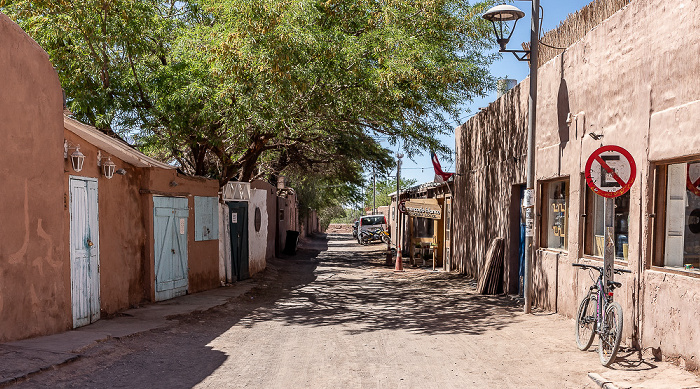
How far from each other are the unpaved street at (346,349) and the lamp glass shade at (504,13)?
5.19m

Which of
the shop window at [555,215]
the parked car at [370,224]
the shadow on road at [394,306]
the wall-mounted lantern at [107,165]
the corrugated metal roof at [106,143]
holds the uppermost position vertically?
the corrugated metal roof at [106,143]

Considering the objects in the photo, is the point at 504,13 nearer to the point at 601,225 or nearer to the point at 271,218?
the point at 601,225

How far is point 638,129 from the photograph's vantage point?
801 centimetres

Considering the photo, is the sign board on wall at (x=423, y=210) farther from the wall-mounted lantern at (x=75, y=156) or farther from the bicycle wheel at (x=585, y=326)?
the wall-mounted lantern at (x=75, y=156)

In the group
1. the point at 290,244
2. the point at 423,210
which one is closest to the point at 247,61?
the point at 423,210

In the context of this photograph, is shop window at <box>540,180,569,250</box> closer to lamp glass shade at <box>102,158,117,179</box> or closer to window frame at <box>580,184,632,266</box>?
window frame at <box>580,184,632,266</box>

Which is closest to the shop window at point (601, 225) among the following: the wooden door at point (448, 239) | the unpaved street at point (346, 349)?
the unpaved street at point (346, 349)

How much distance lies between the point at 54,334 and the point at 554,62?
363 inches

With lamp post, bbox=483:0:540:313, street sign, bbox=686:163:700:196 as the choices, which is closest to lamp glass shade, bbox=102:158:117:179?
→ lamp post, bbox=483:0:540:313

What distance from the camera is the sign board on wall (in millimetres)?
21062

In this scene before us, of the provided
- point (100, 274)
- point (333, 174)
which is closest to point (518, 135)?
point (100, 274)

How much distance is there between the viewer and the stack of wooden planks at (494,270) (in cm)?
1412

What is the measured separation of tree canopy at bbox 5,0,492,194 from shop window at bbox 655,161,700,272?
5.53 m

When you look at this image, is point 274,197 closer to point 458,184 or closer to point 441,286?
point 458,184
